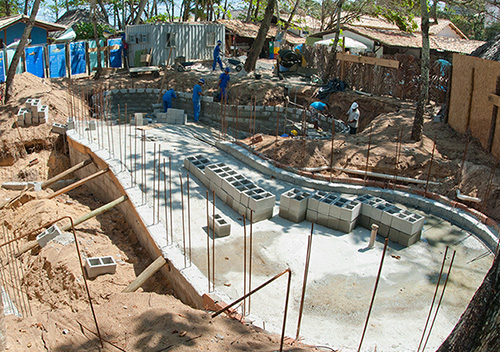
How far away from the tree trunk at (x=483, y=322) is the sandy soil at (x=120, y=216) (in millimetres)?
1711

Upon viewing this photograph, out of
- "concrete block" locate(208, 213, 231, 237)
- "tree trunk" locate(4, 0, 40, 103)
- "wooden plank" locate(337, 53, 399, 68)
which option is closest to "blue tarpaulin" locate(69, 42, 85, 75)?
"tree trunk" locate(4, 0, 40, 103)

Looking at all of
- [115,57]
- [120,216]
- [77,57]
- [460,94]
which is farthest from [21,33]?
[460,94]

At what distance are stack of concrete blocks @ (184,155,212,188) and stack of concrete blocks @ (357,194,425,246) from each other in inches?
128

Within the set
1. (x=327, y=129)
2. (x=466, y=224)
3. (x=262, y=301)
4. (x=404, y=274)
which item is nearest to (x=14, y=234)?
(x=262, y=301)

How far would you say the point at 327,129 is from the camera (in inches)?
569

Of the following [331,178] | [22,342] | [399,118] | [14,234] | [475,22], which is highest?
[475,22]

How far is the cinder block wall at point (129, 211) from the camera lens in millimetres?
6035

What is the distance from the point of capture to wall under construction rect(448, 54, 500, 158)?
9592 mm

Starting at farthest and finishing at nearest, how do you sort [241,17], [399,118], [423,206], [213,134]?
[241,17]
[213,134]
[399,118]
[423,206]

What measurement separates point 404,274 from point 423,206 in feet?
7.72

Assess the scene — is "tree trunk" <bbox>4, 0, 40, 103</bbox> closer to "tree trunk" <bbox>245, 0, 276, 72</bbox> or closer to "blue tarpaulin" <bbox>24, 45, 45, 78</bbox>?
"blue tarpaulin" <bbox>24, 45, 45, 78</bbox>

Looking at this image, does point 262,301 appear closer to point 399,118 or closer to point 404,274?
point 404,274

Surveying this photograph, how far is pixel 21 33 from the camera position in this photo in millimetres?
22547

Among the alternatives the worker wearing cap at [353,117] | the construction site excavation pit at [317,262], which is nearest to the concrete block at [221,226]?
the construction site excavation pit at [317,262]
